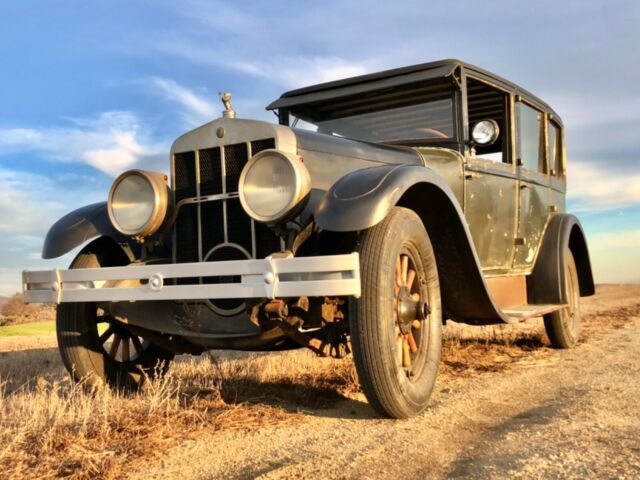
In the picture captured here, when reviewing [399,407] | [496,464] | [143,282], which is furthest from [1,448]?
[496,464]

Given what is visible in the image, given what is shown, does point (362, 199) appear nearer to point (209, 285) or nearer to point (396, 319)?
point (396, 319)

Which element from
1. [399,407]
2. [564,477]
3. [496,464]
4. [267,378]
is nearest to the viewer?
[564,477]

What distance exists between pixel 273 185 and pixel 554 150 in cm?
457

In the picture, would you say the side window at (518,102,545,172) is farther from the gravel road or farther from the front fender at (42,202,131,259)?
the front fender at (42,202,131,259)

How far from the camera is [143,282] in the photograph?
382 cm

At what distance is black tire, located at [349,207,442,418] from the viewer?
293 cm

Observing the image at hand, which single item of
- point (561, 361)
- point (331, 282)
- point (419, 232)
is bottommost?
point (561, 361)

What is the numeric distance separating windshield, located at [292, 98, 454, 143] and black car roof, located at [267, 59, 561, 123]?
0.77 feet

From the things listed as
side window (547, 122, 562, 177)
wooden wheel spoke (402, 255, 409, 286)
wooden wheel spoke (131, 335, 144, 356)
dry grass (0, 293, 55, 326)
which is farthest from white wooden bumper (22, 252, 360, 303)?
dry grass (0, 293, 55, 326)

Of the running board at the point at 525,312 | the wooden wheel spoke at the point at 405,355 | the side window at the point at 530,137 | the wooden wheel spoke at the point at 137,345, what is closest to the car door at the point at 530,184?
the side window at the point at 530,137

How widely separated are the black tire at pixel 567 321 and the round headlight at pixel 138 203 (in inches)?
155

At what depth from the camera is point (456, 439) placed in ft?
8.96

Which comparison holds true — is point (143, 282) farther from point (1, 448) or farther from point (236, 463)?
point (236, 463)

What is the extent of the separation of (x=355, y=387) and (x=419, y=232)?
118 centimetres
